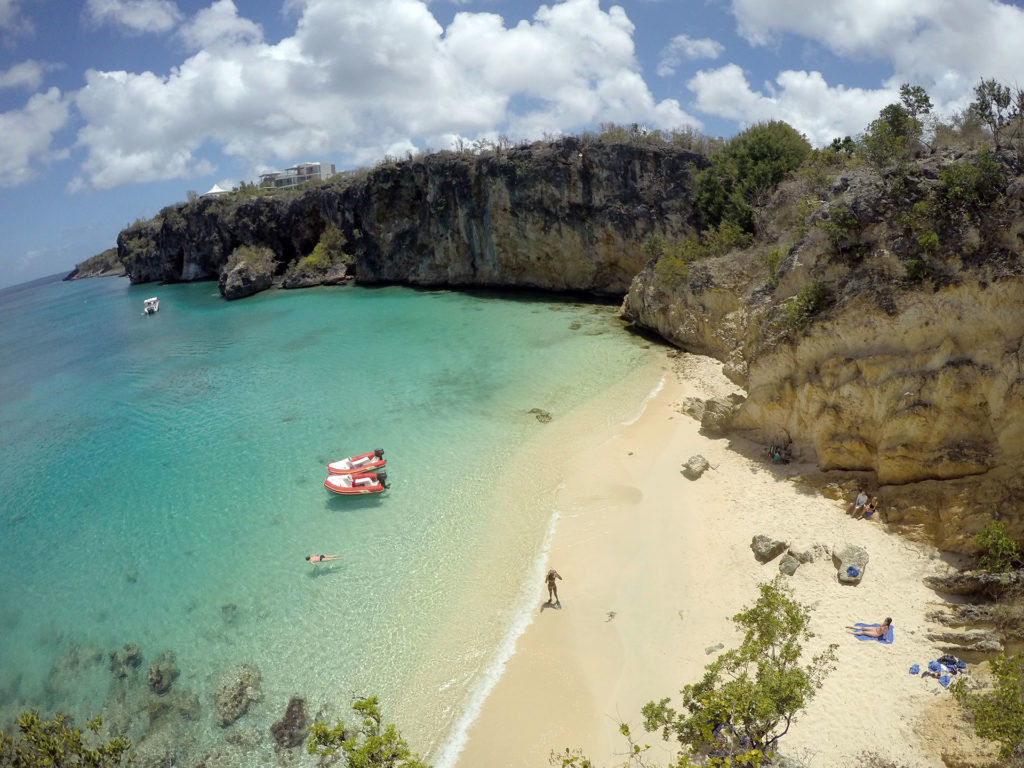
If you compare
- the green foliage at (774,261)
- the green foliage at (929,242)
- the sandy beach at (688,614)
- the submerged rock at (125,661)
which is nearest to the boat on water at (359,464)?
the sandy beach at (688,614)

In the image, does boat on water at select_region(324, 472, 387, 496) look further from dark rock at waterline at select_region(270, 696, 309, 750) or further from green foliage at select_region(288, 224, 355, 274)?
green foliage at select_region(288, 224, 355, 274)

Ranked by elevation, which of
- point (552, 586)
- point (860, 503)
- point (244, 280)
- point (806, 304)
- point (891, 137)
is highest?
point (244, 280)

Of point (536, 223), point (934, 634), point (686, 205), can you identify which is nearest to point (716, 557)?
point (934, 634)

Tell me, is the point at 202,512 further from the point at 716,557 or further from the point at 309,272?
the point at 309,272

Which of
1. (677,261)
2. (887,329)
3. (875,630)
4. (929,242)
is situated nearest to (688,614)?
(875,630)

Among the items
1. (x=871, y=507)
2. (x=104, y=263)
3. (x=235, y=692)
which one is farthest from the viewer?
(x=104, y=263)

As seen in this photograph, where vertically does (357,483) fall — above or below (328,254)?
below

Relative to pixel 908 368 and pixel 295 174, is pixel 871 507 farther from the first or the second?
pixel 295 174
